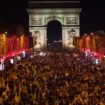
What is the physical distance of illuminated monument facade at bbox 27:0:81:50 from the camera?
123m

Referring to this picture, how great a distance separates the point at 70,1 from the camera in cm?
12538

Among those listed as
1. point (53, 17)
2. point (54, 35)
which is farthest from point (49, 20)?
point (54, 35)

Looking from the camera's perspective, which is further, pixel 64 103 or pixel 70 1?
pixel 70 1

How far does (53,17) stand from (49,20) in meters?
1.07

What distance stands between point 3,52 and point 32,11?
65.8m

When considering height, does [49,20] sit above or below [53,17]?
below

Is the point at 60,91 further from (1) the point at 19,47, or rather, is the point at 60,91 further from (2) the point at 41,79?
(1) the point at 19,47

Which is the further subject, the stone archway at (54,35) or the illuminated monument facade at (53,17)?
the stone archway at (54,35)

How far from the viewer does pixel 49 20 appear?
12475cm

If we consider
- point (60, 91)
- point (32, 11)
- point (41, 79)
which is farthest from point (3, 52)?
point (32, 11)

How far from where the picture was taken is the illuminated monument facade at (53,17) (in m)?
123

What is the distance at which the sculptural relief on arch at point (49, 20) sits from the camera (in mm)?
123250

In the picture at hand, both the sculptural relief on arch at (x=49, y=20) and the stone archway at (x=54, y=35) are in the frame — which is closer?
the sculptural relief on arch at (x=49, y=20)

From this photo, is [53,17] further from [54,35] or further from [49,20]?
[54,35]
